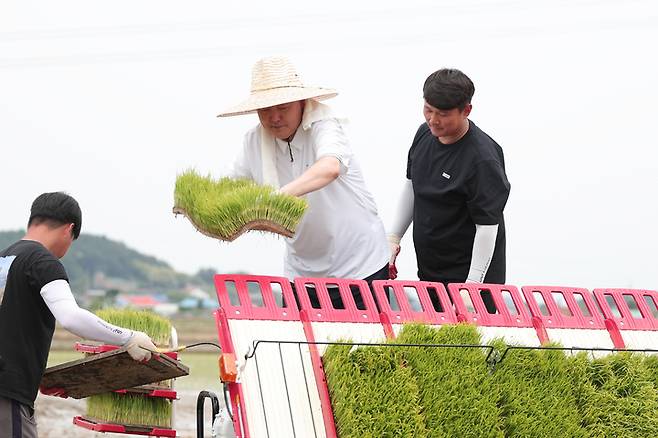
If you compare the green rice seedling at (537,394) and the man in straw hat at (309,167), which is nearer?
the green rice seedling at (537,394)

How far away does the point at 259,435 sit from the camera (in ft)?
12.2

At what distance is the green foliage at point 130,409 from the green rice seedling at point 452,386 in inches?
59.7

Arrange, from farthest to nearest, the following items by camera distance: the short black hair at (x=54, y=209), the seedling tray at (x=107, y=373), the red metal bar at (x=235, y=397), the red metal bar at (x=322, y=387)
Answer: the short black hair at (x=54, y=209) → the seedling tray at (x=107, y=373) → the red metal bar at (x=322, y=387) → the red metal bar at (x=235, y=397)

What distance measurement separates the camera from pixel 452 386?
388cm

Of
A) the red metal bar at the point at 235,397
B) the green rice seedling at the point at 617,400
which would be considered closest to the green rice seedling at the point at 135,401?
the red metal bar at the point at 235,397

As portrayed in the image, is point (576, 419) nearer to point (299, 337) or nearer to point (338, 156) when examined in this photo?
point (299, 337)

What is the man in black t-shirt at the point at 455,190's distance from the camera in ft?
15.8

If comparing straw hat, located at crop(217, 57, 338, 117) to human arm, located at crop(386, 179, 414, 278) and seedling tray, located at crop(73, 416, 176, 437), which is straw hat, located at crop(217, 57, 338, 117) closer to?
human arm, located at crop(386, 179, 414, 278)

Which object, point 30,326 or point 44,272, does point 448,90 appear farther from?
point 30,326

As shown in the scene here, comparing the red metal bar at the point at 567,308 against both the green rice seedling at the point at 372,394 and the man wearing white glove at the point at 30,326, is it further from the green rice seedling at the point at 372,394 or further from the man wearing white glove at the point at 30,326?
the man wearing white glove at the point at 30,326

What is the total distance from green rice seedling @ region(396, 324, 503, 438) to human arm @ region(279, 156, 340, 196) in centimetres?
74

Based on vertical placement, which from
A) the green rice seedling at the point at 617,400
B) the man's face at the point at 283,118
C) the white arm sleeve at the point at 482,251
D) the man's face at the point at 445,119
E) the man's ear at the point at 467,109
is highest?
the man's face at the point at 283,118

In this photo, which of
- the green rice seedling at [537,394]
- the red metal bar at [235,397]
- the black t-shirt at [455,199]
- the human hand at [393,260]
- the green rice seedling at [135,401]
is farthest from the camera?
the human hand at [393,260]

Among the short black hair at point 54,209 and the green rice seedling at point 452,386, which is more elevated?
the short black hair at point 54,209
